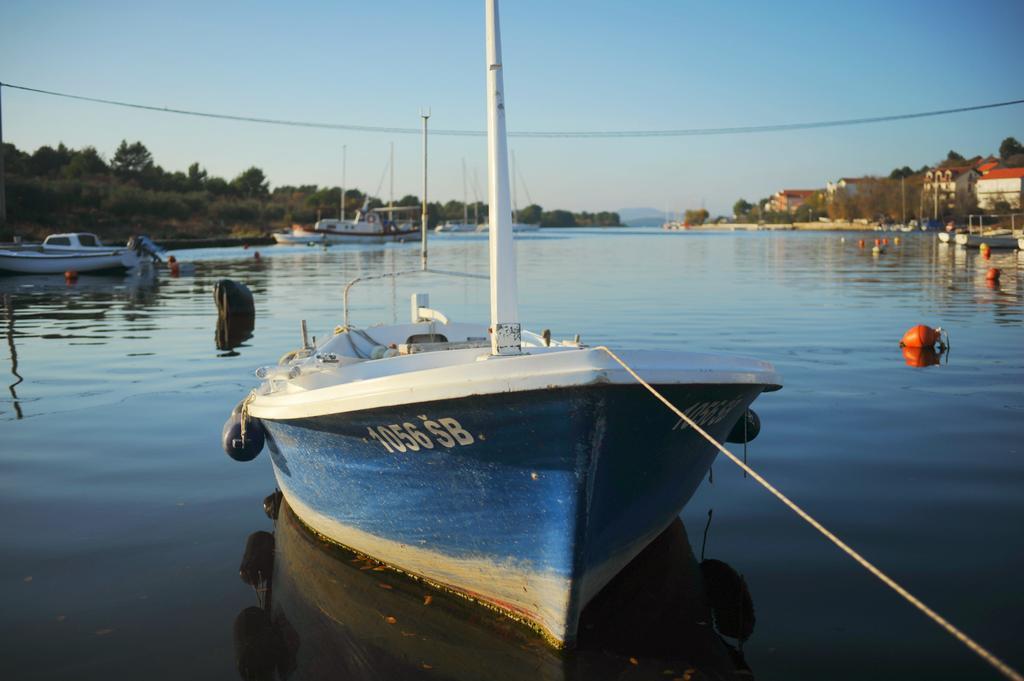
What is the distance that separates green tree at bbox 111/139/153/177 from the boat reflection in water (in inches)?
4395

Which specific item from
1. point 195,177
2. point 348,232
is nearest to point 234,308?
point 348,232

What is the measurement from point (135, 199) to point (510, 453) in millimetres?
91992

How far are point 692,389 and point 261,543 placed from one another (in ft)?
13.4

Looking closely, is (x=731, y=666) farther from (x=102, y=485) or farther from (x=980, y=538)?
(x=102, y=485)

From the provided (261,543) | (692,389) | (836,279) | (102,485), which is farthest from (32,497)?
(836,279)

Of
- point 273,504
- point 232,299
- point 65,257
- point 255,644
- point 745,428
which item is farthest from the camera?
point 65,257

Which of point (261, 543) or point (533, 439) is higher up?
point (533, 439)

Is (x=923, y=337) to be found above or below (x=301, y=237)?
below

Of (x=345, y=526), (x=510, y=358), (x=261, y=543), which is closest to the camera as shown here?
(x=510, y=358)

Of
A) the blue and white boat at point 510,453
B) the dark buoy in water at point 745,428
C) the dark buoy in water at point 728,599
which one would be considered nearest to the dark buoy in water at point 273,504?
the blue and white boat at point 510,453

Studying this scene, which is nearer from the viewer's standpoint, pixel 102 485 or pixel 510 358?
pixel 510 358

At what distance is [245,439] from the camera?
7738mm

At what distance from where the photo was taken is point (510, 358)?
497 cm

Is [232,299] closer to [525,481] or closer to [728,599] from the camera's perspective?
[728,599]
